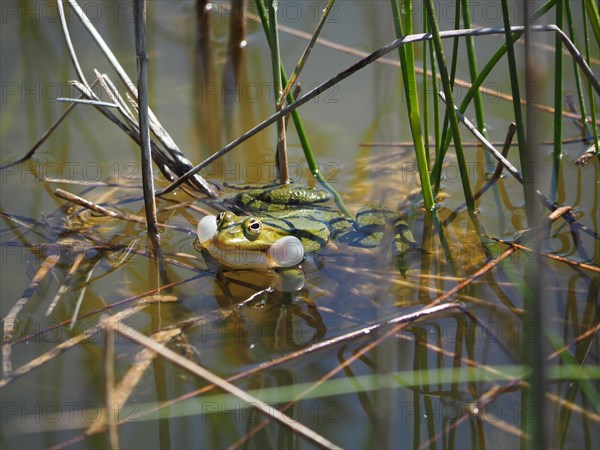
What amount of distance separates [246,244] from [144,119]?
789 mm

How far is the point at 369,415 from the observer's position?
8.00 ft

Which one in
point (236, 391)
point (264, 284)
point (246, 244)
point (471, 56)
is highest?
point (471, 56)

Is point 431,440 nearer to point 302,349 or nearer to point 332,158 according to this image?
point 302,349

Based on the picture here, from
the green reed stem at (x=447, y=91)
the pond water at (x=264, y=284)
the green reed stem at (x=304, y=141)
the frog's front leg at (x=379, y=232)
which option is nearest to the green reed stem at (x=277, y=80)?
the green reed stem at (x=304, y=141)

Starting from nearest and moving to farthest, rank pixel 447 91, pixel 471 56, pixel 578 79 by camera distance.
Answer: pixel 447 91
pixel 471 56
pixel 578 79

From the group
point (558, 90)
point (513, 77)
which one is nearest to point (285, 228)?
point (513, 77)

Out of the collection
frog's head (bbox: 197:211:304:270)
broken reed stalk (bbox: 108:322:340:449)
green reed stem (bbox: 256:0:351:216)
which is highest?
green reed stem (bbox: 256:0:351:216)

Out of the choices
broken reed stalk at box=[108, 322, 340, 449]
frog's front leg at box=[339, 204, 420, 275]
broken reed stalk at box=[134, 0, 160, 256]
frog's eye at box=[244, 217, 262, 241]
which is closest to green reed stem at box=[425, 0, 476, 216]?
frog's front leg at box=[339, 204, 420, 275]

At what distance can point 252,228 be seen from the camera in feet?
10.8

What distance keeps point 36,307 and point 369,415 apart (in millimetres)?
1613

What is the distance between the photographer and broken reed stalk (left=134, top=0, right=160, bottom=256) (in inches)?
119

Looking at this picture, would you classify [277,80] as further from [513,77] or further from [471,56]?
[513,77]

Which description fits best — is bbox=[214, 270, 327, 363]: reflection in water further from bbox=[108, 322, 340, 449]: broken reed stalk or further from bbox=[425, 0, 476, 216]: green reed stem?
bbox=[425, 0, 476, 216]: green reed stem

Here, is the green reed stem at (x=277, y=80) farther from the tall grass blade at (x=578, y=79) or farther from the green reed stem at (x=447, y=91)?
the tall grass blade at (x=578, y=79)
